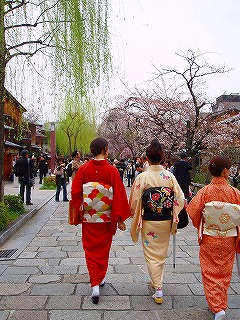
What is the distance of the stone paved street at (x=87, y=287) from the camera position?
11.5 ft

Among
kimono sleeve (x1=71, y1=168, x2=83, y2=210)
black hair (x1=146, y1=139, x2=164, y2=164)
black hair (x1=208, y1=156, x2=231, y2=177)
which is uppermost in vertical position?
black hair (x1=146, y1=139, x2=164, y2=164)

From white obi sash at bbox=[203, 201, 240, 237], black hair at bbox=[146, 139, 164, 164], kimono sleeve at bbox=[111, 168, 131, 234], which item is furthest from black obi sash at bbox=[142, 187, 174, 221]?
white obi sash at bbox=[203, 201, 240, 237]

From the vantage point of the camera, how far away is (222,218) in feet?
11.2

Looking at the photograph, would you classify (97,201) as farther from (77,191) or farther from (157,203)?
(157,203)

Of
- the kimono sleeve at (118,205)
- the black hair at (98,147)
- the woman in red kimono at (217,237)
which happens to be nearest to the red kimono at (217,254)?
the woman in red kimono at (217,237)

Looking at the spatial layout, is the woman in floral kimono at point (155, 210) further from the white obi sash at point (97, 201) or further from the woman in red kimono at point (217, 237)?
the woman in red kimono at point (217, 237)

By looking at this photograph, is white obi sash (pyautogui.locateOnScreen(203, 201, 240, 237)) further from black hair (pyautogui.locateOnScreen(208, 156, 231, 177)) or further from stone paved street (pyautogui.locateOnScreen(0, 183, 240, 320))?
stone paved street (pyautogui.locateOnScreen(0, 183, 240, 320))

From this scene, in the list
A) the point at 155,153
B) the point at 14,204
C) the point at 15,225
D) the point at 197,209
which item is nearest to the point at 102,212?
the point at 155,153

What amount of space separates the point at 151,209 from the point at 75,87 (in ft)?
12.2

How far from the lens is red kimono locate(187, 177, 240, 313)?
3.36m

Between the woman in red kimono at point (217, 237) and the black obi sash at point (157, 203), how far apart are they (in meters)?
0.40

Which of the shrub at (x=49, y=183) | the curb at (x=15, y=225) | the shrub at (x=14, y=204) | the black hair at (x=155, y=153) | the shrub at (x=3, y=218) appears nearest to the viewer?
the black hair at (x=155, y=153)

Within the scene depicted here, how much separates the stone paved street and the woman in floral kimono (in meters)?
0.42

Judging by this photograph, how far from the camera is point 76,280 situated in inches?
175
